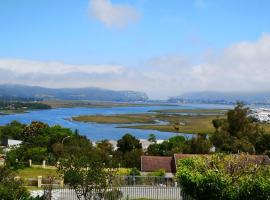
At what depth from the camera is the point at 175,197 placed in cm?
3162

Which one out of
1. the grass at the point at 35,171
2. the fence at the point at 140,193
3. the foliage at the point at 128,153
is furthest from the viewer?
the foliage at the point at 128,153

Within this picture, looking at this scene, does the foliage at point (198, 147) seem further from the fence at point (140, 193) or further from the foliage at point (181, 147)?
the fence at point (140, 193)

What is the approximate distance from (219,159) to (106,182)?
18.0 feet

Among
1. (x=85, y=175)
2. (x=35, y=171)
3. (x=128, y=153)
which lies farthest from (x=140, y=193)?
(x=128, y=153)

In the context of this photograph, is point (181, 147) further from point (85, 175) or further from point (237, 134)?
point (85, 175)

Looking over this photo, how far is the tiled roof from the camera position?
150 feet

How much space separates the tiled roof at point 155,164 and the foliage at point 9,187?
23.1m

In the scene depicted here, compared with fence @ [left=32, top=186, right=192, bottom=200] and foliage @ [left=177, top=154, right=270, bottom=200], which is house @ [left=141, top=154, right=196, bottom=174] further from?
foliage @ [left=177, top=154, right=270, bottom=200]

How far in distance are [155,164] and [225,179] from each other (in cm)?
2441

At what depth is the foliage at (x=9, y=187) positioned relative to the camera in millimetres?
21359

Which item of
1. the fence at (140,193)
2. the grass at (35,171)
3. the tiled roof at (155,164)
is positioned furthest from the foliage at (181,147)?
the fence at (140,193)

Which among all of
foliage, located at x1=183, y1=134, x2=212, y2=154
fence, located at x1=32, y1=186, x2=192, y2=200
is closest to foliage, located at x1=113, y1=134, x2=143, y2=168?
foliage, located at x1=183, y1=134, x2=212, y2=154

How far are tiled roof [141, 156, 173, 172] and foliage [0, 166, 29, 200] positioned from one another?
75.9 ft

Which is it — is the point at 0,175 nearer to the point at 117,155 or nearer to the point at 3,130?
the point at 117,155
